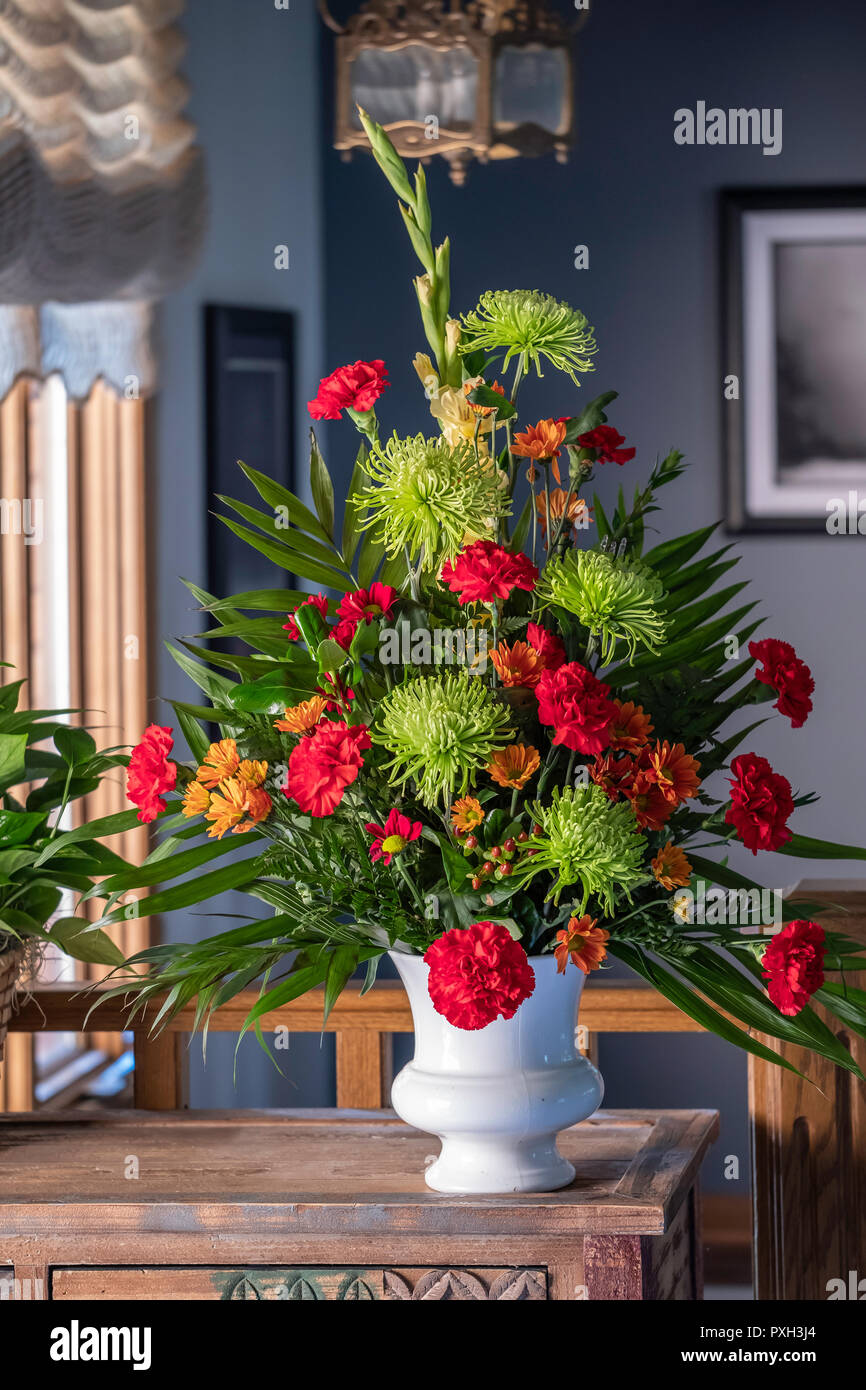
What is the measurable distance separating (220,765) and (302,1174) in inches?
12.9

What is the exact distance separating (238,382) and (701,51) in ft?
2.92

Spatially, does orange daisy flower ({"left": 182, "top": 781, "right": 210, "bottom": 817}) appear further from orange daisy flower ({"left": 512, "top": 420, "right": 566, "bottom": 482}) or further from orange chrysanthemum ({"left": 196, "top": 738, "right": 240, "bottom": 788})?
orange daisy flower ({"left": 512, "top": 420, "right": 566, "bottom": 482})

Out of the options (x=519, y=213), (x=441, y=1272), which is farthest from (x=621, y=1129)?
(x=519, y=213)

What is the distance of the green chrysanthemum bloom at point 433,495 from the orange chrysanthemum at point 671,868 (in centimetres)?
24

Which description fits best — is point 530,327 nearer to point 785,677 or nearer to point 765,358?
point 785,677

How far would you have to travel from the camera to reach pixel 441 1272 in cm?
94

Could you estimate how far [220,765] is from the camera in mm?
929

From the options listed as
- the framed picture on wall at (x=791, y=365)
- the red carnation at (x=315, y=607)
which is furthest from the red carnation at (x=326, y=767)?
the framed picture on wall at (x=791, y=365)

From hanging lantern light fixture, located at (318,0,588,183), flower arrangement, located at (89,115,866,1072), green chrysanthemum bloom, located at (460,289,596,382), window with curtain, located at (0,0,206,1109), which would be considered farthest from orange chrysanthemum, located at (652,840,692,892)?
hanging lantern light fixture, located at (318,0,588,183)

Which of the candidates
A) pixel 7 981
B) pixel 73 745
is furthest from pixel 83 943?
pixel 73 745

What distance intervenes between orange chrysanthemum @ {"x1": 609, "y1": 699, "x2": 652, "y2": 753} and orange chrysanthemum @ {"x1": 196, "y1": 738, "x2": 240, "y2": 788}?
0.25 meters

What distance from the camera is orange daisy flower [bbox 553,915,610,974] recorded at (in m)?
0.88

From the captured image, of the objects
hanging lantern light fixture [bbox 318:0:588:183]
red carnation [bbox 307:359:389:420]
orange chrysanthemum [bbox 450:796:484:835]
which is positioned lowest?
orange chrysanthemum [bbox 450:796:484:835]

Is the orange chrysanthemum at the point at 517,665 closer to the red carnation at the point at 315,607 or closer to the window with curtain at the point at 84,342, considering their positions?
the red carnation at the point at 315,607
